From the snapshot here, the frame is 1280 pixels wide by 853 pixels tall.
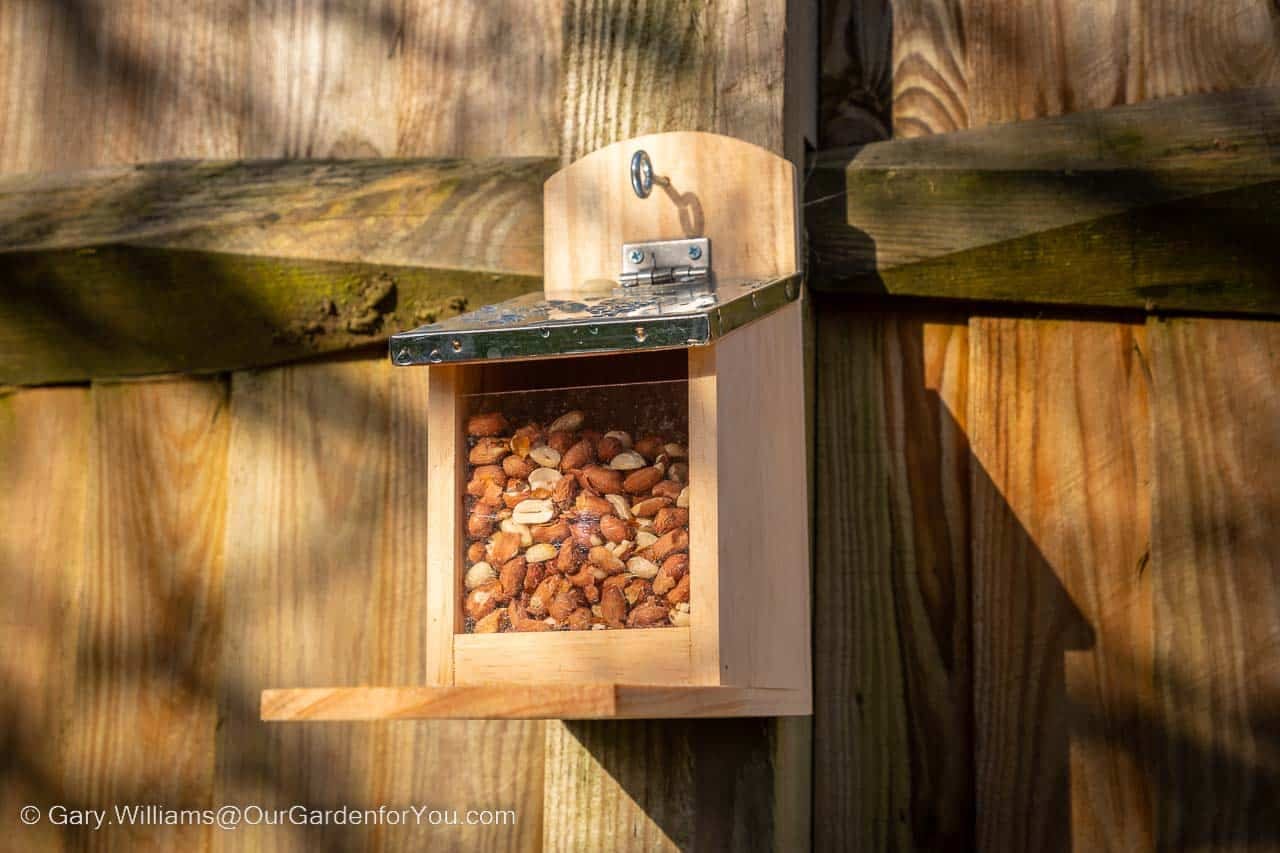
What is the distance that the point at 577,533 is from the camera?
59.1 inches

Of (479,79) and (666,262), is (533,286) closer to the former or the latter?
(666,262)

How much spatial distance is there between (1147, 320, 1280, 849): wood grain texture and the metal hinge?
0.51 m

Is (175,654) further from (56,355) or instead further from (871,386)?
(871,386)

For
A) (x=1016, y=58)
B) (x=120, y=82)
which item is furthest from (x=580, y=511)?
(x=120, y=82)

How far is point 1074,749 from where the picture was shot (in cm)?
173

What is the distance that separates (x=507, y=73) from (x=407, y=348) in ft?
2.13

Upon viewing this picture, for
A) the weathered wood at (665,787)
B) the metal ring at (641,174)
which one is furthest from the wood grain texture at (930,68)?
the weathered wood at (665,787)

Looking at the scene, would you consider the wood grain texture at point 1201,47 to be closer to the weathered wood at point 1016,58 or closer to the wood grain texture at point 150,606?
the weathered wood at point 1016,58

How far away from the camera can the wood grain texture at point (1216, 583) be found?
167cm

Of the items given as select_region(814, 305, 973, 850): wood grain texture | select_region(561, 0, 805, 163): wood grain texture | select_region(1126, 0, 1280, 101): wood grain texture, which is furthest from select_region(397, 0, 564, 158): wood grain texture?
select_region(1126, 0, 1280, 101): wood grain texture

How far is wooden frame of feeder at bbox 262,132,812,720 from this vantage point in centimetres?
141

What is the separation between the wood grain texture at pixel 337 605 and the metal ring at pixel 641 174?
417mm

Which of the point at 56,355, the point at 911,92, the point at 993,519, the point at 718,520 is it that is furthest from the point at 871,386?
the point at 56,355

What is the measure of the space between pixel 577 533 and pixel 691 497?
0.38ft
